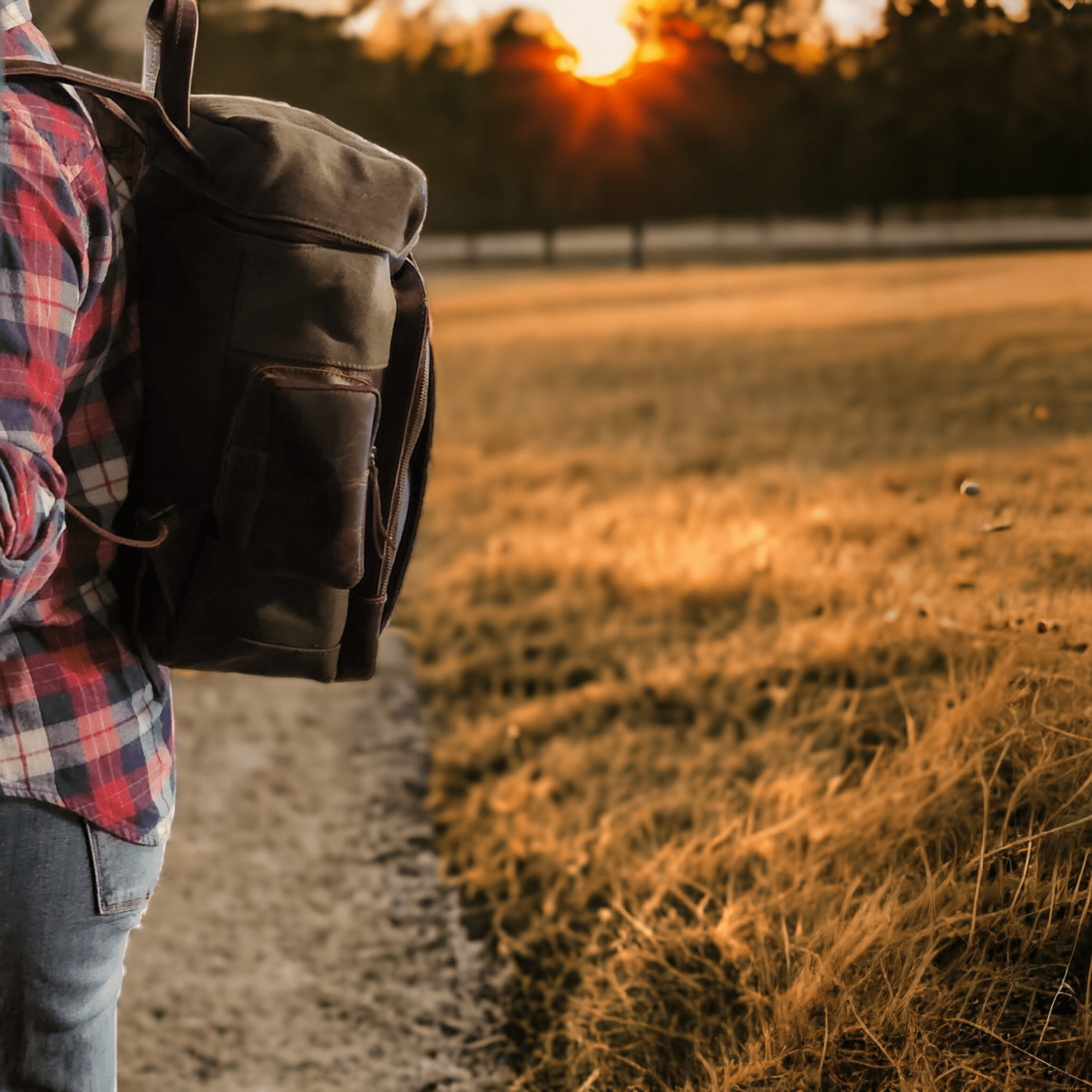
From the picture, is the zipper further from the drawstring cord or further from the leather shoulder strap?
the leather shoulder strap

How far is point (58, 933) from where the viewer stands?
1.31 m

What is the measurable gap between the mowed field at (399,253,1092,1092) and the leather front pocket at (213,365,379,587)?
1232mm

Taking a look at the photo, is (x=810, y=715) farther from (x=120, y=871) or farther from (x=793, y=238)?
(x=793, y=238)

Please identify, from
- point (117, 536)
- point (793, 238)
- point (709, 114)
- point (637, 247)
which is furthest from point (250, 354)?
point (637, 247)

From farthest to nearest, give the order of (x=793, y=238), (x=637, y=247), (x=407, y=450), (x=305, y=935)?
1. (x=637, y=247)
2. (x=793, y=238)
3. (x=305, y=935)
4. (x=407, y=450)

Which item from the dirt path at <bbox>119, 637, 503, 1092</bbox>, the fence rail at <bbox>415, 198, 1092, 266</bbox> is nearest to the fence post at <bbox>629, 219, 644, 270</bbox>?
the fence rail at <bbox>415, 198, 1092, 266</bbox>

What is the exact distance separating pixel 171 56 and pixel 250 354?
34 centimetres

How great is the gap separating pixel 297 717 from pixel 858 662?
236cm

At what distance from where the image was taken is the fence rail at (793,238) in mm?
3109

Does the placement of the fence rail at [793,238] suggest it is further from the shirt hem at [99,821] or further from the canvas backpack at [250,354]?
the shirt hem at [99,821]

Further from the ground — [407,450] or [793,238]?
[793,238]

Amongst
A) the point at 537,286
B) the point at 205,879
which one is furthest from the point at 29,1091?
the point at 537,286

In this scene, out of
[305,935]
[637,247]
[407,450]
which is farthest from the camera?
[637,247]

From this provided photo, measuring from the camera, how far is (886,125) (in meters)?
3.92
